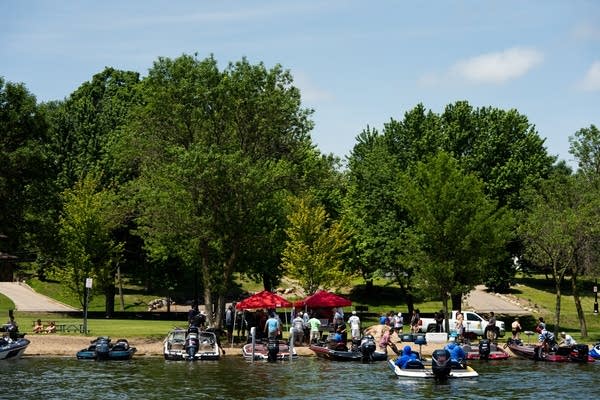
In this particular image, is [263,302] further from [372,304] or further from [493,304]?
[493,304]

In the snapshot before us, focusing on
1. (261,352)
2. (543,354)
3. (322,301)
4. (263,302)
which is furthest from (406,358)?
(322,301)

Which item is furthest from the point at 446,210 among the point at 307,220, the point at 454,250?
the point at 307,220

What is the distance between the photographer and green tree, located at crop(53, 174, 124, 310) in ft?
222

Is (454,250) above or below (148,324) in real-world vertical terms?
above

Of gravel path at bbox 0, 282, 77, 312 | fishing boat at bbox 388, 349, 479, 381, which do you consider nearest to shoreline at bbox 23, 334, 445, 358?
fishing boat at bbox 388, 349, 479, 381

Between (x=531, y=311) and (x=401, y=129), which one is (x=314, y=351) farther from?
(x=531, y=311)

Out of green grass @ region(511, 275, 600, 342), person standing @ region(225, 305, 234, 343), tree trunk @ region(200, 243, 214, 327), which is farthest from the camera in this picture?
green grass @ region(511, 275, 600, 342)

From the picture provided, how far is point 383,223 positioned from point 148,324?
2212cm

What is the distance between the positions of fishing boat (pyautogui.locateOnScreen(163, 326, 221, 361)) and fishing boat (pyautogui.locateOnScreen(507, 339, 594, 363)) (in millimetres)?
17122

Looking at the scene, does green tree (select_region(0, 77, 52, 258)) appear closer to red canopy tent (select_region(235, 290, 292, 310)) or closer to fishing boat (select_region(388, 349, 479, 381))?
red canopy tent (select_region(235, 290, 292, 310))

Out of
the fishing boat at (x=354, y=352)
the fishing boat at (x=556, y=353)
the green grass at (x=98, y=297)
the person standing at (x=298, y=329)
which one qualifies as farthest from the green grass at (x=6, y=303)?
the fishing boat at (x=556, y=353)

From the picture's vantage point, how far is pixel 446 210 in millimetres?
59938

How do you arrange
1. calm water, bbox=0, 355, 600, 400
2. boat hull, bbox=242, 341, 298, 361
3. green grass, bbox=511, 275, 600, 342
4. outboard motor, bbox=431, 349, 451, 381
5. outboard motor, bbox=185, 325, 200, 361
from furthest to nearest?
green grass, bbox=511, 275, 600, 342
boat hull, bbox=242, 341, 298, 361
outboard motor, bbox=185, 325, 200, 361
outboard motor, bbox=431, 349, 451, 381
calm water, bbox=0, 355, 600, 400

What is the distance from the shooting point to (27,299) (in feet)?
274
